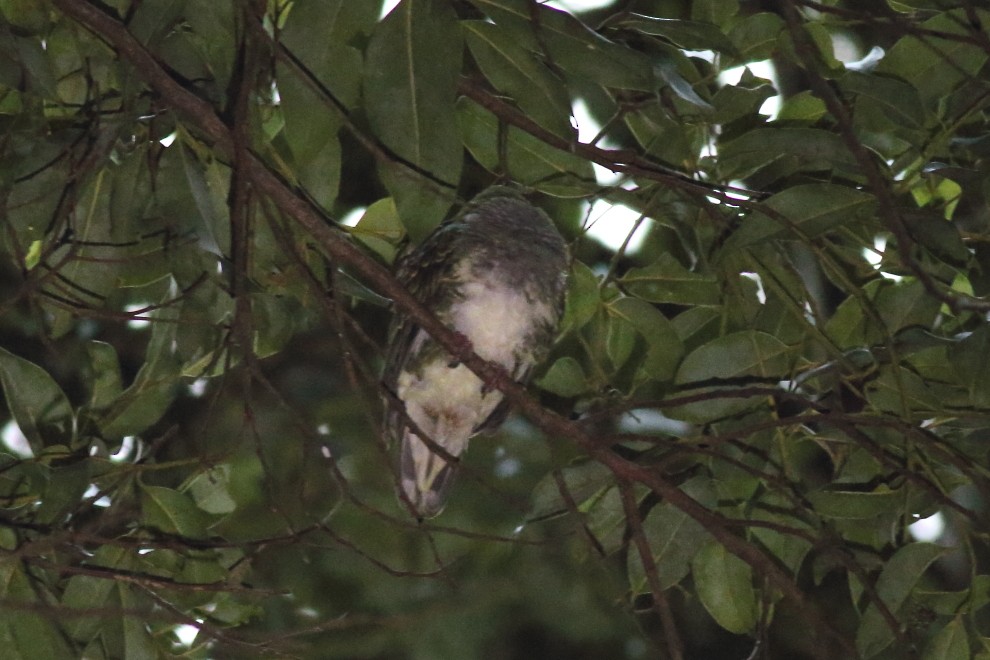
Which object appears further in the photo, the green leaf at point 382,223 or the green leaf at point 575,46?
the green leaf at point 382,223

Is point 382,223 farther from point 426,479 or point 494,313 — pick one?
point 426,479

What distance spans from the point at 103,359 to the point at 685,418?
42.3 inches

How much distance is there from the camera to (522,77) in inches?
71.8

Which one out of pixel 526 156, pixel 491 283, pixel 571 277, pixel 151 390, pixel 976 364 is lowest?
pixel 976 364

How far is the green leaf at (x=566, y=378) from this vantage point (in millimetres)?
2248

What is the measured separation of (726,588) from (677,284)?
1.91ft

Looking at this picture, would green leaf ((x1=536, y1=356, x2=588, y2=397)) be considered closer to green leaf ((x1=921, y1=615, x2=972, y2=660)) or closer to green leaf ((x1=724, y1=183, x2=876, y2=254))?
green leaf ((x1=724, y1=183, x2=876, y2=254))

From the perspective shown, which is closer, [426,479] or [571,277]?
[571,277]

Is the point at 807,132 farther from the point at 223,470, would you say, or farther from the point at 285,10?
the point at 223,470

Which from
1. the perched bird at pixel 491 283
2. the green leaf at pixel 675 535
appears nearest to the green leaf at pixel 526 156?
the perched bird at pixel 491 283

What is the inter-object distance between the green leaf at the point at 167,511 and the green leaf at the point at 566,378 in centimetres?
72

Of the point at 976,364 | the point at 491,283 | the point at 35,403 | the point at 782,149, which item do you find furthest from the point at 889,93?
the point at 35,403

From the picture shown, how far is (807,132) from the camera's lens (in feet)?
6.22

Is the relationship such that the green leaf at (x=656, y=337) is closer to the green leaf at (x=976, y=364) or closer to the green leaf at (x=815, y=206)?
the green leaf at (x=815, y=206)
